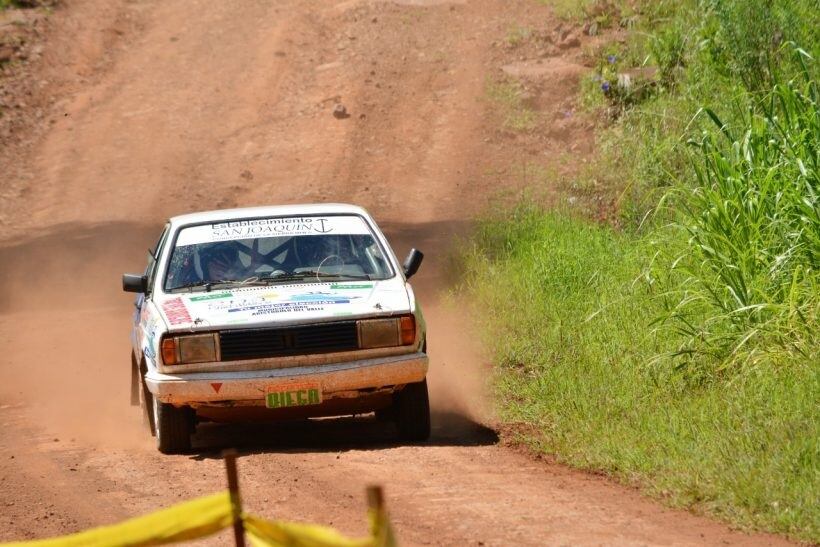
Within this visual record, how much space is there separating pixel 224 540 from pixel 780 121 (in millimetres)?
5813

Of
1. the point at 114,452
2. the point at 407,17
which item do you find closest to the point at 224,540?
the point at 114,452

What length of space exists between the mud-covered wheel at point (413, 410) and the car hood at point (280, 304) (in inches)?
21.7

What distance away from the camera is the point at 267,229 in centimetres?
916

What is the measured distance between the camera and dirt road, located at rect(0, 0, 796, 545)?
686cm

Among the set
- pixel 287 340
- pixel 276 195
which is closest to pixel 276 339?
pixel 287 340

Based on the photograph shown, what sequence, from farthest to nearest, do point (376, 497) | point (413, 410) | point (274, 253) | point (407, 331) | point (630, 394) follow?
point (274, 253), point (630, 394), point (413, 410), point (407, 331), point (376, 497)

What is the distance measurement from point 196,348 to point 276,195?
11684 mm

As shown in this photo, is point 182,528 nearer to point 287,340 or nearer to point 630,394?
point 287,340

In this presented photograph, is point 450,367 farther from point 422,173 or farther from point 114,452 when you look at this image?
point 422,173

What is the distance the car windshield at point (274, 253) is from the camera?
28.9ft

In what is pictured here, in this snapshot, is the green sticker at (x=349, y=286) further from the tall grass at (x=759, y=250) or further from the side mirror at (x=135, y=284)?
the tall grass at (x=759, y=250)

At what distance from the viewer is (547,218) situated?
14.4 meters

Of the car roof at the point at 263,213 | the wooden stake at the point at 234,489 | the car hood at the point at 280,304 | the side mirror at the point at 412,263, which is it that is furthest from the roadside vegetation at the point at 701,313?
the wooden stake at the point at 234,489

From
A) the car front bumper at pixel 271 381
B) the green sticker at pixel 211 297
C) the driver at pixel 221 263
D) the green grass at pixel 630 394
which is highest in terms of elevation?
the driver at pixel 221 263
